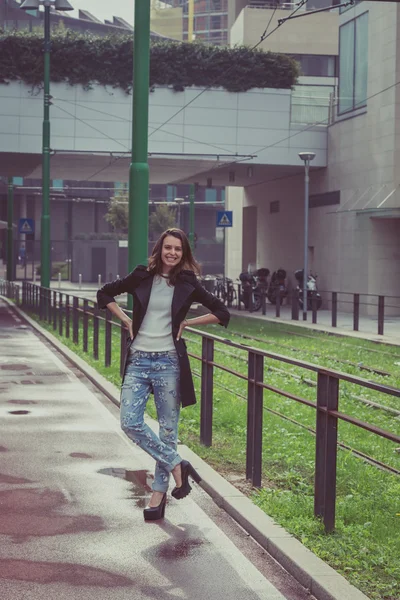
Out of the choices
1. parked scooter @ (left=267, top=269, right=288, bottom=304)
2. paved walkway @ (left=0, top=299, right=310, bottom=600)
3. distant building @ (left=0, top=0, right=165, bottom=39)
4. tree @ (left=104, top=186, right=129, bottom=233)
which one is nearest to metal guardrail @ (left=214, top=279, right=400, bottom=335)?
parked scooter @ (left=267, top=269, right=288, bottom=304)

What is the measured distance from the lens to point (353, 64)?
3541 cm

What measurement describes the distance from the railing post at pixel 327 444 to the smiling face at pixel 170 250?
1.14 meters

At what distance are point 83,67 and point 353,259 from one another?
34.7 feet

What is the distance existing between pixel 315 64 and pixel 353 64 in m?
20.4

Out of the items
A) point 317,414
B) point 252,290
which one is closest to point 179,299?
point 317,414

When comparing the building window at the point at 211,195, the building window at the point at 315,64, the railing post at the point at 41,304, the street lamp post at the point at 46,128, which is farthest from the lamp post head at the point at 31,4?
the building window at the point at 211,195

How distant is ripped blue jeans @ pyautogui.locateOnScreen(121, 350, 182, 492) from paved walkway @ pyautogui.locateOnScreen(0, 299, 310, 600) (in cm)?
Result: 37

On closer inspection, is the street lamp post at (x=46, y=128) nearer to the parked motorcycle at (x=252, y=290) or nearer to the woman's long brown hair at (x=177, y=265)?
the parked motorcycle at (x=252, y=290)

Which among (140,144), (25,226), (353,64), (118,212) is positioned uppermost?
(353,64)

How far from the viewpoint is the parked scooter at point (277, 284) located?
3900cm

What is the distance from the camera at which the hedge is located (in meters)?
36.0

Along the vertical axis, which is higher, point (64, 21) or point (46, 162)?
point (64, 21)

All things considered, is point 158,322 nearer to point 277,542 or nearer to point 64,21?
point 277,542

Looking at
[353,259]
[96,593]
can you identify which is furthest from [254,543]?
[353,259]
